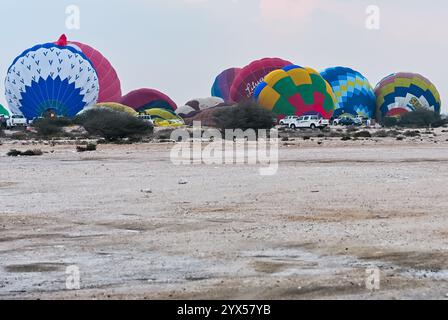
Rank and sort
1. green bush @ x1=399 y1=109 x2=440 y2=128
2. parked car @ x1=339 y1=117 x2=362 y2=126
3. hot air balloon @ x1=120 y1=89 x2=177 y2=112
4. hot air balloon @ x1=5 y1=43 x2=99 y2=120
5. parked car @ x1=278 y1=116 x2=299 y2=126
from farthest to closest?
hot air balloon @ x1=120 y1=89 x2=177 y2=112, green bush @ x1=399 y1=109 x2=440 y2=128, parked car @ x1=339 y1=117 x2=362 y2=126, hot air balloon @ x1=5 y1=43 x2=99 y2=120, parked car @ x1=278 y1=116 x2=299 y2=126

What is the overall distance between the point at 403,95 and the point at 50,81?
29.3 metres

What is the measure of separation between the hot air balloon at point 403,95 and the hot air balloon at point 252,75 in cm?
961

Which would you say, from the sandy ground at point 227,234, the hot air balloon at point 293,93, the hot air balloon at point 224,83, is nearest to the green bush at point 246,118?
the hot air balloon at point 293,93

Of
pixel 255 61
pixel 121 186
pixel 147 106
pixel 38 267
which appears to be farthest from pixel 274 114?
pixel 38 267

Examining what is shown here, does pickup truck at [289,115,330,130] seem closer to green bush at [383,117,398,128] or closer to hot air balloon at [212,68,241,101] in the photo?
green bush at [383,117,398,128]

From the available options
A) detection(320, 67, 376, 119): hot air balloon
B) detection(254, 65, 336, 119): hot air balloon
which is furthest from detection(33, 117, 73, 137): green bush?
detection(320, 67, 376, 119): hot air balloon

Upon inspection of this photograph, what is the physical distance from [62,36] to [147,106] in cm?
2122

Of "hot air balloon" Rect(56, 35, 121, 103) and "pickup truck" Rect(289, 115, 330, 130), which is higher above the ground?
"hot air balloon" Rect(56, 35, 121, 103)

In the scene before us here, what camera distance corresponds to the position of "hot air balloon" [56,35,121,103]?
72.2m

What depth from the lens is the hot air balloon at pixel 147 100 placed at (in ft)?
271

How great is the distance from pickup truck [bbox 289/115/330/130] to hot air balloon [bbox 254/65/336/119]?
165cm

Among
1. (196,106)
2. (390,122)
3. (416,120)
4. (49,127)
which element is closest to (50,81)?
(49,127)

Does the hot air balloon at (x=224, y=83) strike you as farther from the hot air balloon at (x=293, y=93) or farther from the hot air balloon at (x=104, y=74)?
the hot air balloon at (x=293, y=93)
